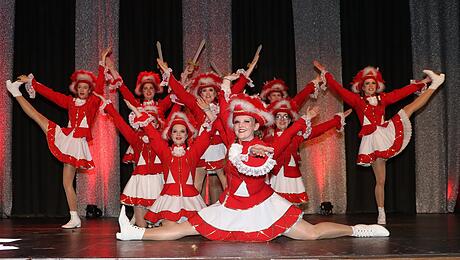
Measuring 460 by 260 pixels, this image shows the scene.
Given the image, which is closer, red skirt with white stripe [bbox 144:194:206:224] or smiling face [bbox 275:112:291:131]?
red skirt with white stripe [bbox 144:194:206:224]

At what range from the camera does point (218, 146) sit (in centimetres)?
569

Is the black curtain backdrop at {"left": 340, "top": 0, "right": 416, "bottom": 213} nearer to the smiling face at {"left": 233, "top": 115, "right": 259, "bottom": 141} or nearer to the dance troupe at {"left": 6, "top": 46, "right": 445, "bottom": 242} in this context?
the dance troupe at {"left": 6, "top": 46, "right": 445, "bottom": 242}

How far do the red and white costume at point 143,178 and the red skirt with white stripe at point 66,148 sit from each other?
1.48 feet

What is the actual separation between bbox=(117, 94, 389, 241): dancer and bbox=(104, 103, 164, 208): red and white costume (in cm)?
108

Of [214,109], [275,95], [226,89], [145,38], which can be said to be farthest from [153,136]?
[145,38]

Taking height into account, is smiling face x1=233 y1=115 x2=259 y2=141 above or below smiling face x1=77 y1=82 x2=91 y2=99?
below

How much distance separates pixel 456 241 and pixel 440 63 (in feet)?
14.4

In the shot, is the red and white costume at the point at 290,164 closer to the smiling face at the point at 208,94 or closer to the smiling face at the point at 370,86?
the smiling face at the point at 370,86

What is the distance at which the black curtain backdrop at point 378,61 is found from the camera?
762cm

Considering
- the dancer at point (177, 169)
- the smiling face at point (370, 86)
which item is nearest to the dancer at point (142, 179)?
the dancer at point (177, 169)

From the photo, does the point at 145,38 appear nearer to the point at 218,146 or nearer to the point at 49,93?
the point at 49,93

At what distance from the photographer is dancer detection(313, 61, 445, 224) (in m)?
5.36

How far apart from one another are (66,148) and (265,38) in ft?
11.4

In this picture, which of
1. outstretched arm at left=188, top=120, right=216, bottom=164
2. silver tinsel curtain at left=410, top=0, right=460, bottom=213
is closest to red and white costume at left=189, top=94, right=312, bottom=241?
outstretched arm at left=188, top=120, right=216, bottom=164
